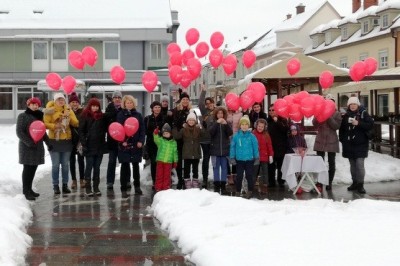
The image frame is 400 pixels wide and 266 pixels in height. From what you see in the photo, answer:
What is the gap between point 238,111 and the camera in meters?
12.4

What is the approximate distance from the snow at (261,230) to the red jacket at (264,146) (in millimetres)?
2319

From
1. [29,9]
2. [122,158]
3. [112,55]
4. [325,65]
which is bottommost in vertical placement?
[122,158]

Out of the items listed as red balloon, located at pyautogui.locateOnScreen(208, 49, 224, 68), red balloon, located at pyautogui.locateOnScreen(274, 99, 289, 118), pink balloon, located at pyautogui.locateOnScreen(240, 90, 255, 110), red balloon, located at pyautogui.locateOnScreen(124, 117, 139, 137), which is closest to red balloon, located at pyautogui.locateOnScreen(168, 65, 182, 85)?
red balloon, located at pyautogui.locateOnScreen(208, 49, 224, 68)

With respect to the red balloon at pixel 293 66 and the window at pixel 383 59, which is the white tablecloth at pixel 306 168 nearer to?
A: the red balloon at pixel 293 66

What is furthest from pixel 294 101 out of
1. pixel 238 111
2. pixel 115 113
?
pixel 115 113

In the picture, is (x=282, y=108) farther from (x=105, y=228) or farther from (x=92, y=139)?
(x=105, y=228)

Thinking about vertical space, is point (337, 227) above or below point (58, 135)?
below

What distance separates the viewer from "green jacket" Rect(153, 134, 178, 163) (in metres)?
11.0

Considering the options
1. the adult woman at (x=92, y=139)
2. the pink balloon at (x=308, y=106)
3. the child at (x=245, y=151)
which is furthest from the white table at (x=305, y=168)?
the adult woman at (x=92, y=139)

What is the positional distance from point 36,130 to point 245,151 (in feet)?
12.9

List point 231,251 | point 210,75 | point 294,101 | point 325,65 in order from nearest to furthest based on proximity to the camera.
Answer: point 231,251 < point 294,101 < point 325,65 < point 210,75

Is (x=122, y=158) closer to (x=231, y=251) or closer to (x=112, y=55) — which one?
(x=231, y=251)

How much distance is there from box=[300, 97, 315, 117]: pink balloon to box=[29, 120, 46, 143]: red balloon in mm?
5131

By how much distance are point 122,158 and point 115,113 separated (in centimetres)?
93
